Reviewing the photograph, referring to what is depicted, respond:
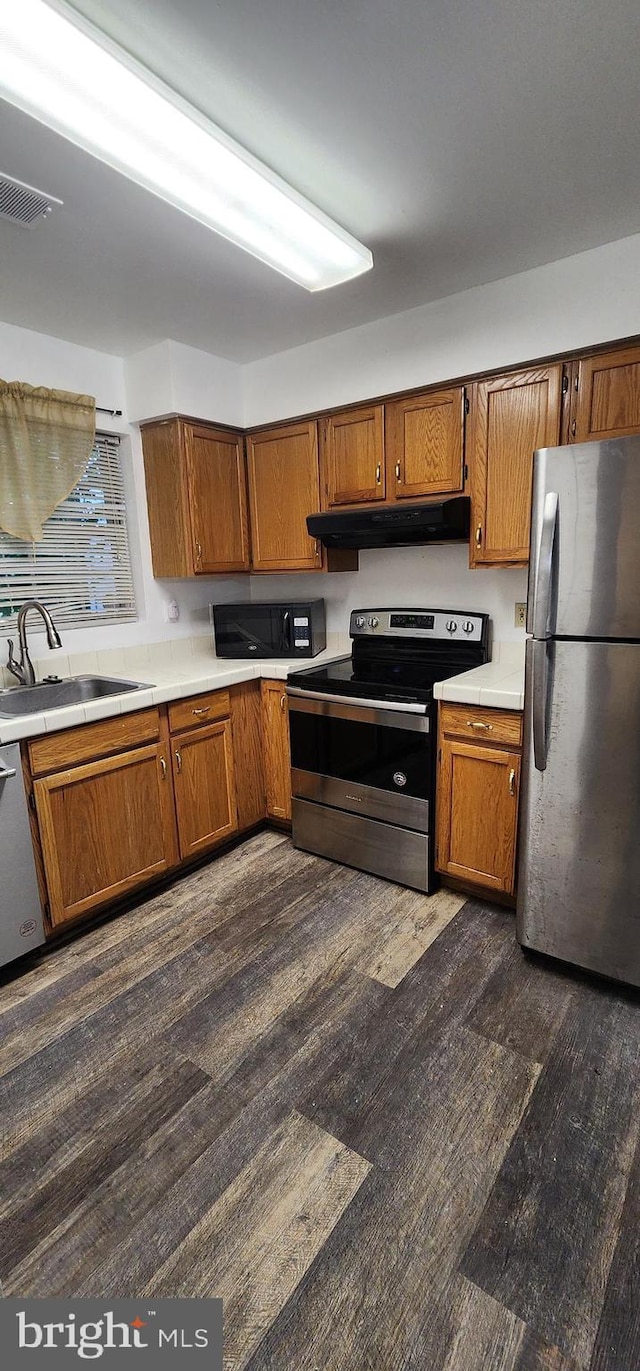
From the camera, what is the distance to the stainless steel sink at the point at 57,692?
2406mm

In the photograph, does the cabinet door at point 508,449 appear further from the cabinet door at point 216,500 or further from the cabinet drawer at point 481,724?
the cabinet door at point 216,500

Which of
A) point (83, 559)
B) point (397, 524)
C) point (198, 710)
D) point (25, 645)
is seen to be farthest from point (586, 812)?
point (83, 559)

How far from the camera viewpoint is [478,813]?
2.27 meters

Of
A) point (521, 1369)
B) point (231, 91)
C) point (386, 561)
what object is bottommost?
point (521, 1369)

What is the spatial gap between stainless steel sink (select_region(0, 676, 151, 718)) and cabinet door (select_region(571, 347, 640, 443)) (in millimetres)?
1951

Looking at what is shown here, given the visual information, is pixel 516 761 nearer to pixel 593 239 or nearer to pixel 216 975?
pixel 216 975

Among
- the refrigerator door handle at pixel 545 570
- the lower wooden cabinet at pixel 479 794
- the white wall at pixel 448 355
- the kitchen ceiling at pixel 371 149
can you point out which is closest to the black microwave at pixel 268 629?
the white wall at pixel 448 355

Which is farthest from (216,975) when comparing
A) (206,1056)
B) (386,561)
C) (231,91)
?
(231,91)

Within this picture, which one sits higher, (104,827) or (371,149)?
(371,149)

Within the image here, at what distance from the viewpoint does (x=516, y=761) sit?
2127 mm

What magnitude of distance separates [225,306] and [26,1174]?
2.91 m

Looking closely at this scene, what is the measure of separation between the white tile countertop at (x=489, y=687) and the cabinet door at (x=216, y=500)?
1.39 meters

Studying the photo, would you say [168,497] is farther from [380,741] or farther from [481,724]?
[481,724]

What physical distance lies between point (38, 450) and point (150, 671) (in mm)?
1097
